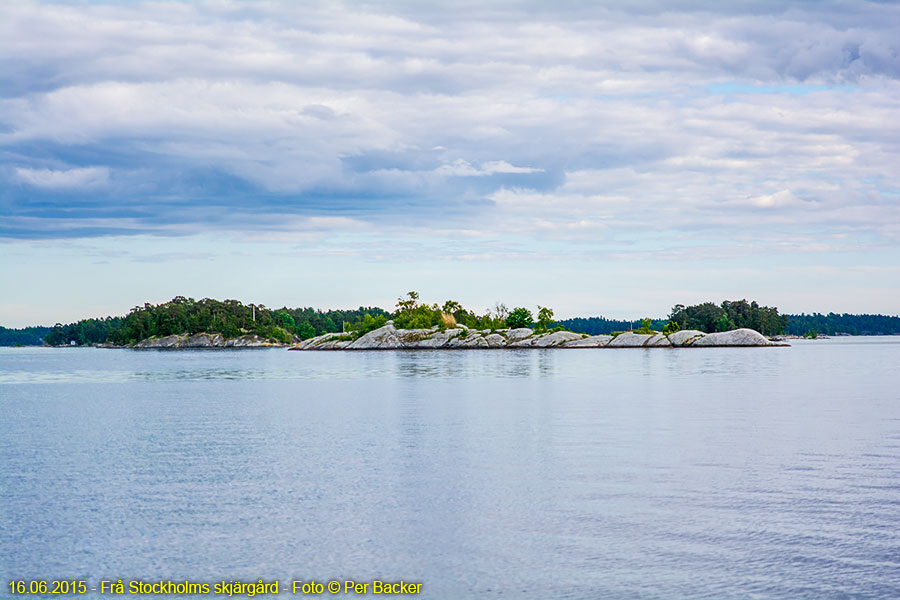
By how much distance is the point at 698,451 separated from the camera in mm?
33531

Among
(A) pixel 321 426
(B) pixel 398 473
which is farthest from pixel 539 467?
(A) pixel 321 426

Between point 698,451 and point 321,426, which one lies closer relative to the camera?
point 698,451

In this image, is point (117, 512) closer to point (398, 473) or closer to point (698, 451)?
point (398, 473)

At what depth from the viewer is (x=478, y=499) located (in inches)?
989

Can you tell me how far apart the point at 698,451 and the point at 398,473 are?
1257 centimetres

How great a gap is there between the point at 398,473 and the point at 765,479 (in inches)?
489

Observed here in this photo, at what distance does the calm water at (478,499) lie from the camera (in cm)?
1812

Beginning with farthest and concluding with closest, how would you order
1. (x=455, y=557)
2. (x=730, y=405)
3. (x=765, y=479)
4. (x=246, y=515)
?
(x=730, y=405) < (x=765, y=479) < (x=246, y=515) < (x=455, y=557)

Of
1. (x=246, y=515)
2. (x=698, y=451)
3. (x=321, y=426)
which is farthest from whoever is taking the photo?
(x=321, y=426)

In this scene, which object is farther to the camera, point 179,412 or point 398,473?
point 179,412

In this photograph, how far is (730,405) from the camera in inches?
2083

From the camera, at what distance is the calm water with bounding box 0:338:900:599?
18125 mm

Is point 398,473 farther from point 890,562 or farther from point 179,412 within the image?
point 179,412

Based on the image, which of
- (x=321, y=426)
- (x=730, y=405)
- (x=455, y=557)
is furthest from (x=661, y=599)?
(x=730, y=405)
